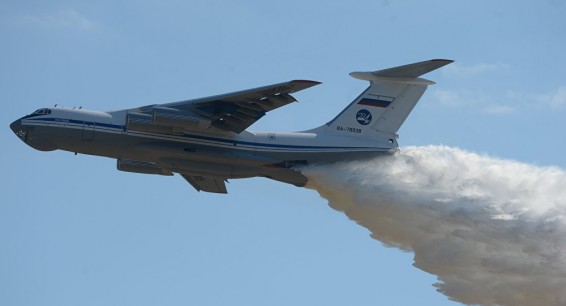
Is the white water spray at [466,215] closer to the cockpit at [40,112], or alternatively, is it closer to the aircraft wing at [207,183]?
the aircraft wing at [207,183]

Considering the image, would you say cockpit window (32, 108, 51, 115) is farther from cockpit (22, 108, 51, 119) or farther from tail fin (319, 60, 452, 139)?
tail fin (319, 60, 452, 139)

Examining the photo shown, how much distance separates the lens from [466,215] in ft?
53.6

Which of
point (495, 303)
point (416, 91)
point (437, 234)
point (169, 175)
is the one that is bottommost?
point (495, 303)

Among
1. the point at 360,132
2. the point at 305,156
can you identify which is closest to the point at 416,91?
the point at 360,132

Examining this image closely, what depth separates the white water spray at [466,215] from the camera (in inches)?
615

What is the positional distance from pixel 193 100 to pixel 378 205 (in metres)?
3.64

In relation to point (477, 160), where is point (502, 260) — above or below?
below

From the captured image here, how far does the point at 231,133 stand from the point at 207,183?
2320mm

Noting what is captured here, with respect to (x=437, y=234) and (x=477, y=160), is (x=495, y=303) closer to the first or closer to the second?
(x=437, y=234)

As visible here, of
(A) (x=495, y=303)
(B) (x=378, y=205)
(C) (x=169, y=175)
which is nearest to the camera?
(A) (x=495, y=303)

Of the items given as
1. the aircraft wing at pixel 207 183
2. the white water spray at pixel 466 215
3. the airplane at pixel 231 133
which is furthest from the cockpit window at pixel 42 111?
the white water spray at pixel 466 215

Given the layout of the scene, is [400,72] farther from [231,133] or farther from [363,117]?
[231,133]

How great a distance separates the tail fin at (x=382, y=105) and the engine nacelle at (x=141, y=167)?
10.9 ft

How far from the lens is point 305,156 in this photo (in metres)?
17.2
